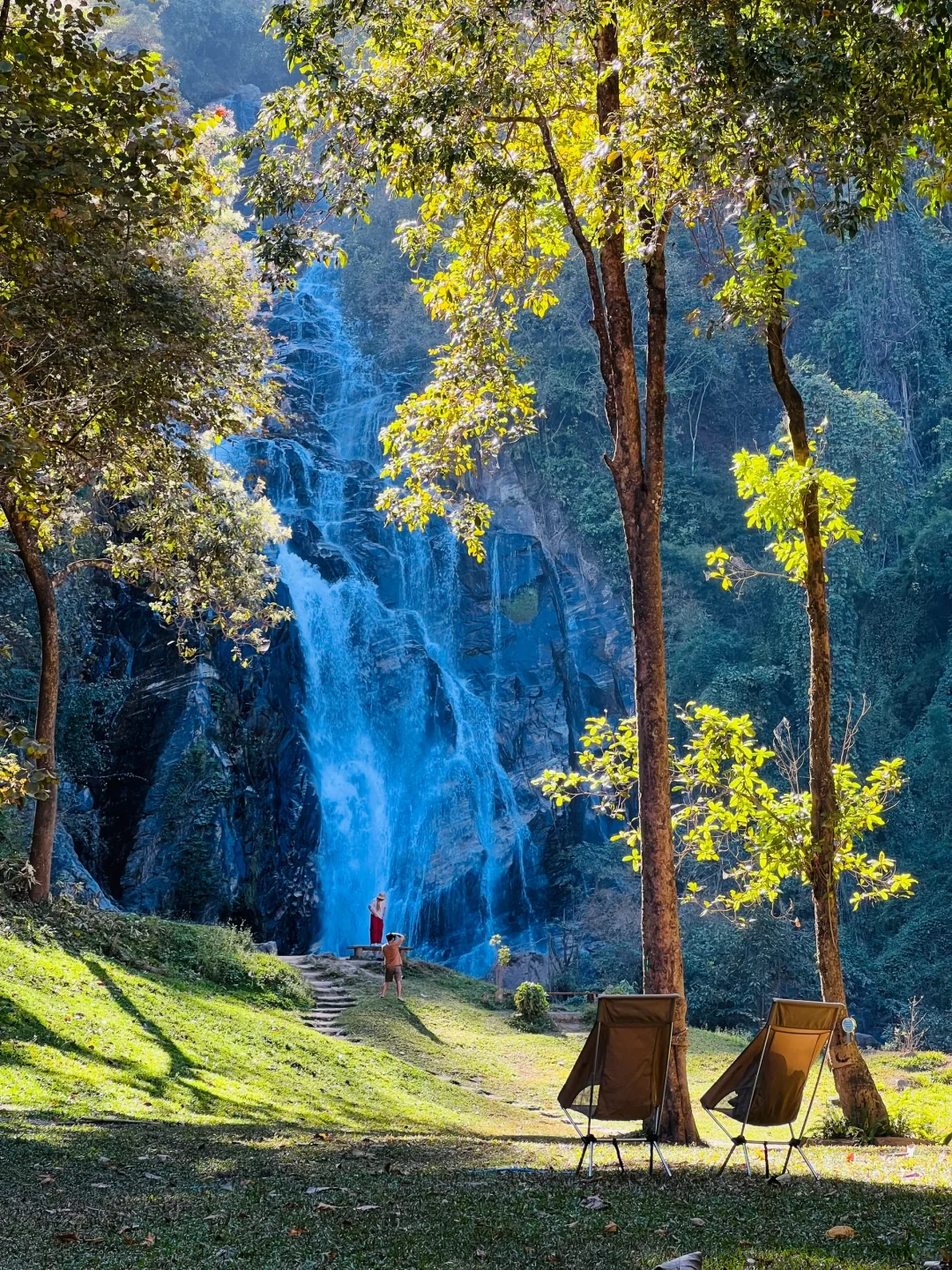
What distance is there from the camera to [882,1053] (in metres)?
17.5

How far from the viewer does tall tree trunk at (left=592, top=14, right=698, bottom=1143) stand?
25.1ft

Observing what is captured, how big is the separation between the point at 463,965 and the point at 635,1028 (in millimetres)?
23207

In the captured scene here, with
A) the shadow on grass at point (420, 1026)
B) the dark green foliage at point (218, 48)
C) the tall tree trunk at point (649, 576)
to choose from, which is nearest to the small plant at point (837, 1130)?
the tall tree trunk at point (649, 576)

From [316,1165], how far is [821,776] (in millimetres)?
5293

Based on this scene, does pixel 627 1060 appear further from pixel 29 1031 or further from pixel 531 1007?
pixel 531 1007

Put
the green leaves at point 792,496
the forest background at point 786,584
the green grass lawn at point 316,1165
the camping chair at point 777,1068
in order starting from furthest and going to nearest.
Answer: the forest background at point 786,584
the green leaves at point 792,496
the camping chair at point 777,1068
the green grass lawn at point 316,1165

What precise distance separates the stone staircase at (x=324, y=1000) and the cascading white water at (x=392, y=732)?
690 centimetres

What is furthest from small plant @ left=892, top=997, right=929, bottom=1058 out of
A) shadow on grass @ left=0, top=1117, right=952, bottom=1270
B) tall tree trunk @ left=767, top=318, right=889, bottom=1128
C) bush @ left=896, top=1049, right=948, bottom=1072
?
shadow on grass @ left=0, top=1117, right=952, bottom=1270

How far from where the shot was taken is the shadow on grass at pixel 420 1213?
3484 millimetres

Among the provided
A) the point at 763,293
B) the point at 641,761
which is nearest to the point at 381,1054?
the point at 641,761

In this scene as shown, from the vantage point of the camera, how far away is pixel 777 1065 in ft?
17.6

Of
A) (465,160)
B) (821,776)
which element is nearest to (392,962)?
(821,776)

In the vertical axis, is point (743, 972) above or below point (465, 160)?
below

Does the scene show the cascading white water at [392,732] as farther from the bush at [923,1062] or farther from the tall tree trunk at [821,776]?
the tall tree trunk at [821,776]
